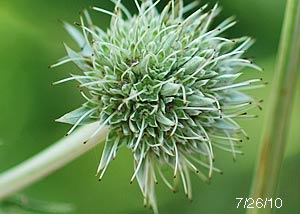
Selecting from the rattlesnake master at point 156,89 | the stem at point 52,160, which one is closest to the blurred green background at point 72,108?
the stem at point 52,160

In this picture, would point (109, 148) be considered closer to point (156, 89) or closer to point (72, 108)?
point (156, 89)

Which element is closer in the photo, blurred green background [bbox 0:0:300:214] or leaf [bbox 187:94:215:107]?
leaf [bbox 187:94:215:107]

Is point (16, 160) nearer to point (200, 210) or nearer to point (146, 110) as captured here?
point (200, 210)

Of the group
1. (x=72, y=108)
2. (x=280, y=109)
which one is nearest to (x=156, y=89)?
(x=280, y=109)

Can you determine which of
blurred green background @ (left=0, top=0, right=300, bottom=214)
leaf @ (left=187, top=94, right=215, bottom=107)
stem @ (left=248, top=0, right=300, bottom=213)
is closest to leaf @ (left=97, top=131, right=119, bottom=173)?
leaf @ (left=187, top=94, right=215, bottom=107)

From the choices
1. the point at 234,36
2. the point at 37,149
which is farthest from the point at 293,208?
the point at 37,149

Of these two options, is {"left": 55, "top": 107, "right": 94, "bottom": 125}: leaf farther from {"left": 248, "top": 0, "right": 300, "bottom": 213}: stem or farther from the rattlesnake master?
{"left": 248, "top": 0, "right": 300, "bottom": 213}: stem

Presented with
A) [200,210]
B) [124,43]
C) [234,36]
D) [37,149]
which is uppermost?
[234,36]
